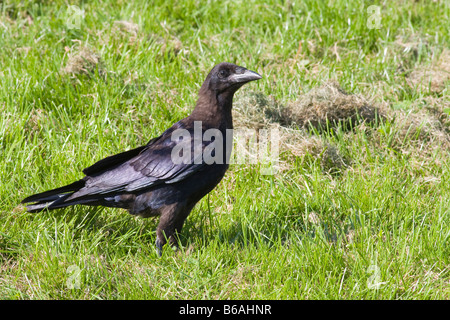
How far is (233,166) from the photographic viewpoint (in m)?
5.93

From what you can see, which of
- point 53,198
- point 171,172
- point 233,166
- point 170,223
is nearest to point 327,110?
point 233,166

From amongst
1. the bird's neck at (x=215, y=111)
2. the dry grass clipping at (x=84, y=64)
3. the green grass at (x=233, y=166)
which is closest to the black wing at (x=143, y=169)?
the bird's neck at (x=215, y=111)

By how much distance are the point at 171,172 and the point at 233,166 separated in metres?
1.11

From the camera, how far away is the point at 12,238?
4.86m

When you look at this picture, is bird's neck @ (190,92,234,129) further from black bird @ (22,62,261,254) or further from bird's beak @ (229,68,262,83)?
bird's beak @ (229,68,262,83)

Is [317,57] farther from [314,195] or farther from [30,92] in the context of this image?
[30,92]

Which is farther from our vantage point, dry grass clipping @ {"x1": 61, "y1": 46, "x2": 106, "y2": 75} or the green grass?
dry grass clipping @ {"x1": 61, "y1": 46, "x2": 106, "y2": 75}

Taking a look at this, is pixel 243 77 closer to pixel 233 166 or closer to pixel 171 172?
pixel 171 172

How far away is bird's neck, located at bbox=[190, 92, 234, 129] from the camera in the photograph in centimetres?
506

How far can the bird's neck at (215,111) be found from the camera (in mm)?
5059

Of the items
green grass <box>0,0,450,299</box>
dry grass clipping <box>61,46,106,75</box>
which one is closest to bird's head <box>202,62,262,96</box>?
green grass <box>0,0,450,299</box>

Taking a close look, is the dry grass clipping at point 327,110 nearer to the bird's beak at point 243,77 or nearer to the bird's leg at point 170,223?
the bird's beak at point 243,77
